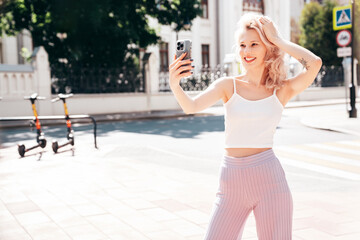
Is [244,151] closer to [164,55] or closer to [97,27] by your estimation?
[97,27]

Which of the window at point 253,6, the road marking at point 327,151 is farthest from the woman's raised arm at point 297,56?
the window at point 253,6

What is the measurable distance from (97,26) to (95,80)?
119 inches

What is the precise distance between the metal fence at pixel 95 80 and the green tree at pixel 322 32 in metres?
22.0

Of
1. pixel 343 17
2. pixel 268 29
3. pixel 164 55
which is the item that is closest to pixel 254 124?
pixel 268 29

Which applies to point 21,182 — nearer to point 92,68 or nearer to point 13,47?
point 92,68

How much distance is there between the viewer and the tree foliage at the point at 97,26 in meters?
20.5

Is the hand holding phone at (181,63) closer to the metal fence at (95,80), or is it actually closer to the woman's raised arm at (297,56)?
the woman's raised arm at (297,56)

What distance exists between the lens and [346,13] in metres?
Result: 15.1

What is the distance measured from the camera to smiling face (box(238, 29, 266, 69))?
2590mm

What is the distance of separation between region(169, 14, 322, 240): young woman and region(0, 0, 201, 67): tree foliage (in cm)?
1715

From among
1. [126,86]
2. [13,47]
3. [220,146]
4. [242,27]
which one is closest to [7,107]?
[126,86]

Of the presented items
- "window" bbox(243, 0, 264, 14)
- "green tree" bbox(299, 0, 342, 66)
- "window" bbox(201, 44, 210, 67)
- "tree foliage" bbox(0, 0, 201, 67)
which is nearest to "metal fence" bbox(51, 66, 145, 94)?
"tree foliage" bbox(0, 0, 201, 67)

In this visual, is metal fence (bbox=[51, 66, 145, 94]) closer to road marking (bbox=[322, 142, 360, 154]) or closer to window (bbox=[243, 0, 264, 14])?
road marking (bbox=[322, 142, 360, 154])

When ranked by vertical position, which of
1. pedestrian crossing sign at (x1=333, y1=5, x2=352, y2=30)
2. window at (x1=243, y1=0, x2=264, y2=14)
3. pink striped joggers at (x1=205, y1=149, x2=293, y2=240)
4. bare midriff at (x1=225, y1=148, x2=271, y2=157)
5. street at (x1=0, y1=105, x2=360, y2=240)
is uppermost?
window at (x1=243, y1=0, x2=264, y2=14)
